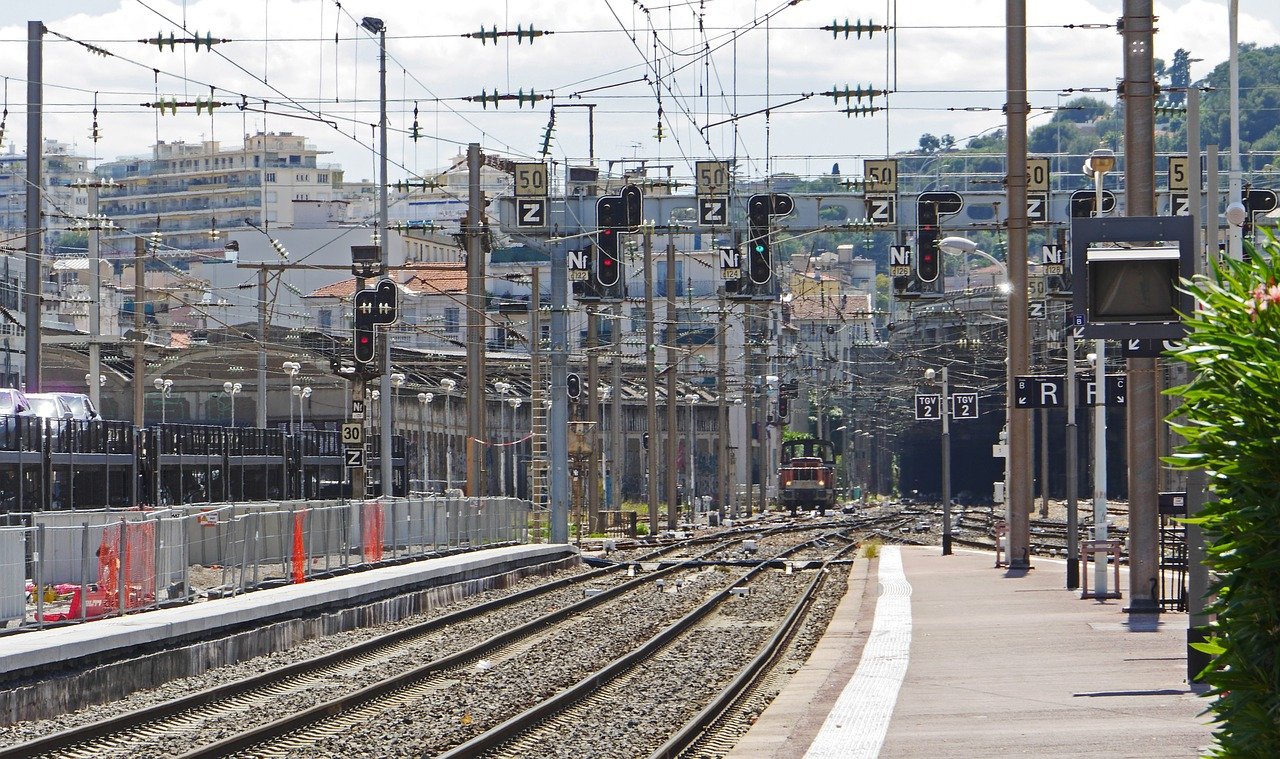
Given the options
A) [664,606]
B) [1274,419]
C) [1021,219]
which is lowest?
[664,606]

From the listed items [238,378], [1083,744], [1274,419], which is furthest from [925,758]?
[238,378]

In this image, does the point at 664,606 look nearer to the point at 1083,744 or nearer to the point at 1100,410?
the point at 1100,410

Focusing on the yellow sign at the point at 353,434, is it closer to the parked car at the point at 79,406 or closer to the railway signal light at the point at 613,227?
the railway signal light at the point at 613,227

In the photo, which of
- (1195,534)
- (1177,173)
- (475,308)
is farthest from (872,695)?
(1177,173)

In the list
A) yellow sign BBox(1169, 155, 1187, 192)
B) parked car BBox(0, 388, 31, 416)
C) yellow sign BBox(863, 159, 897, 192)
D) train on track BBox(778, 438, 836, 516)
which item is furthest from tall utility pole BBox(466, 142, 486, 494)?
train on track BBox(778, 438, 836, 516)

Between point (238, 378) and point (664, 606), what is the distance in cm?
6095

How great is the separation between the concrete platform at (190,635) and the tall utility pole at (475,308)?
12100mm

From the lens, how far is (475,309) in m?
43.2

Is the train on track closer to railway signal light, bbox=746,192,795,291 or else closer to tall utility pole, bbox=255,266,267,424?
tall utility pole, bbox=255,266,267,424

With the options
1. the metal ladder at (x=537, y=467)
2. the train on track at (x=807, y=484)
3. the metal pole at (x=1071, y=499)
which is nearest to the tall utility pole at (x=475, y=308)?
the metal ladder at (x=537, y=467)

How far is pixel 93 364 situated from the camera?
54969 mm

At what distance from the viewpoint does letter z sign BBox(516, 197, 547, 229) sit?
41.6 m

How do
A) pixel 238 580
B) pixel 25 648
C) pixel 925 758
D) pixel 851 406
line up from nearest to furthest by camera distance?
1. pixel 925 758
2. pixel 25 648
3. pixel 238 580
4. pixel 851 406

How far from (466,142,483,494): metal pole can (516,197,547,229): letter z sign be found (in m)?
1.48
